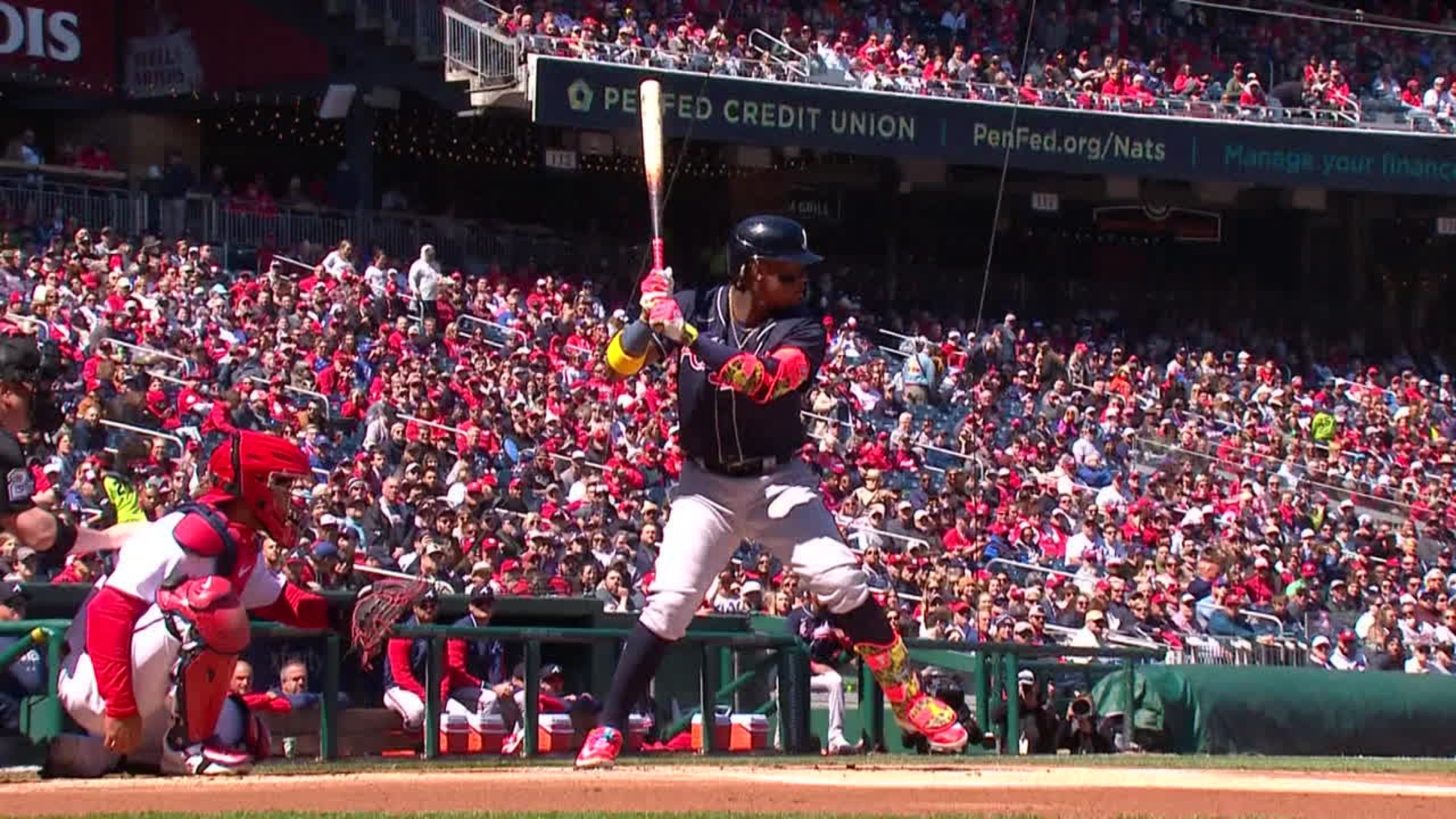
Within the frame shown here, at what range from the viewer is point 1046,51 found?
27.1 m

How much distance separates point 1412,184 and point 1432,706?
1483 centimetres

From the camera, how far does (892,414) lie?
21234mm

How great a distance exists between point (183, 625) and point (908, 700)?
2694mm

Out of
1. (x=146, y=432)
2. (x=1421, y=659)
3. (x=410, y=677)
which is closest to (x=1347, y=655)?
(x=1421, y=659)

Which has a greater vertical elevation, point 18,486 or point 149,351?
point 149,351

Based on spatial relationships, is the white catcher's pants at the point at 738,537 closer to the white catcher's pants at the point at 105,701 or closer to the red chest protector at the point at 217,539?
the red chest protector at the point at 217,539

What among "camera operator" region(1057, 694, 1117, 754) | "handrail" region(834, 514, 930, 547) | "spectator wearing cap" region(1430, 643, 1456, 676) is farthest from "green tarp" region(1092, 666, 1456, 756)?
"handrail" region(834, 514, 930, 547)

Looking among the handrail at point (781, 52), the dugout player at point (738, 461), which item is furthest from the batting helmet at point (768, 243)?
the handrail at point (781, 52)

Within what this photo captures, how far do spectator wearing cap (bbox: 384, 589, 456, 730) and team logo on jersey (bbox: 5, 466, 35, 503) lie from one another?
2.77 meters

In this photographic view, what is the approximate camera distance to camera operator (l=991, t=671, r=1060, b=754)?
12.0m

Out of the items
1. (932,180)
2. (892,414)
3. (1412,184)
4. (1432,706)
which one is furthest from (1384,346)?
(1432,706)

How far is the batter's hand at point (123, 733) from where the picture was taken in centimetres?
683

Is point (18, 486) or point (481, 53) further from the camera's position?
point (481, 53)

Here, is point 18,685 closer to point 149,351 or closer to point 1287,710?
point 1287,710
